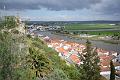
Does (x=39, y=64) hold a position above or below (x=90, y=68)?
above

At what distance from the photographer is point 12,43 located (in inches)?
494

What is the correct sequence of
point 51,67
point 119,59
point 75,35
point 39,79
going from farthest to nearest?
1. point 75,35
2. point 119,59
3. point 51,67
4. point 39,79

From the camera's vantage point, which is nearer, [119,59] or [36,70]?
[36,70]

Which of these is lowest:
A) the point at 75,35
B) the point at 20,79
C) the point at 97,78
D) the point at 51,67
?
the point at 75,35

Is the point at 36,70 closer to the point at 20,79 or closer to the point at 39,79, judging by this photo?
the point at 39,79

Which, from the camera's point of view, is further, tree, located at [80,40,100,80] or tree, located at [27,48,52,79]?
tree, located at [80,40,100,80]

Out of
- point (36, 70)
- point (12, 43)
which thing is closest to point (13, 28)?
point (36, 70)

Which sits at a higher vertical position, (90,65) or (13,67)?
(13,67)

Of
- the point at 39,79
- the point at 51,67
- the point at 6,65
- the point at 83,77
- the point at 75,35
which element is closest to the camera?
the point at 6,65

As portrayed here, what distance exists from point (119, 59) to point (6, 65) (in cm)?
6063

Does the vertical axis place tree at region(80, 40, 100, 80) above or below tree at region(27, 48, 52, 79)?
below

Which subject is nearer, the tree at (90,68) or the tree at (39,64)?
the tree at (39,64)

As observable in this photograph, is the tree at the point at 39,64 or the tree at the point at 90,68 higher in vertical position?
the tree at the point at 39,64

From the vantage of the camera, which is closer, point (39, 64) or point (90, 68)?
point (39, 64)
